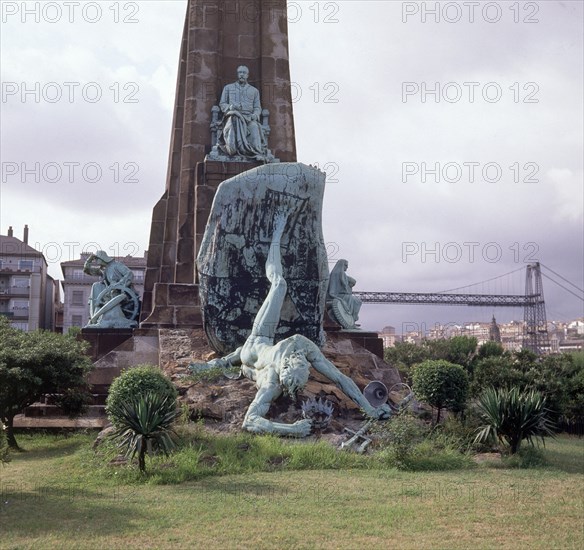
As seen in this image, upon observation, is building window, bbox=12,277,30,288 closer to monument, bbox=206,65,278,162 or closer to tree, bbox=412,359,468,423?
monument, bbox=206,65,278,162

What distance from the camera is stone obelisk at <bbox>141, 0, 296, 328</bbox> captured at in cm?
2189

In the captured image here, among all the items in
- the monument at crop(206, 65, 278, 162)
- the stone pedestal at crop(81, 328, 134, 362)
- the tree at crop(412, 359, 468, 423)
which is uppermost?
the monument at crop(206, 65, 278, 162)

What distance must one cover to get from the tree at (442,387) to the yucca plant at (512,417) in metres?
2.41

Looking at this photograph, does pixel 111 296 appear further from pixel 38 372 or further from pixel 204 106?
pixel 204 106

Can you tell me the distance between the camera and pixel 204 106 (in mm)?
22688

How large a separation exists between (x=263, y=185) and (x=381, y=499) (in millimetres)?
8022

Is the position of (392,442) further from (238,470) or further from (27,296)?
(27,296)

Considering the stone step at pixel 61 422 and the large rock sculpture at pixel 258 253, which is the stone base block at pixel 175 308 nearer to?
the large rock sculpture at pixel 258 253

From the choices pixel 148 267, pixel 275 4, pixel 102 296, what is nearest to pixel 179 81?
pixel 275 4

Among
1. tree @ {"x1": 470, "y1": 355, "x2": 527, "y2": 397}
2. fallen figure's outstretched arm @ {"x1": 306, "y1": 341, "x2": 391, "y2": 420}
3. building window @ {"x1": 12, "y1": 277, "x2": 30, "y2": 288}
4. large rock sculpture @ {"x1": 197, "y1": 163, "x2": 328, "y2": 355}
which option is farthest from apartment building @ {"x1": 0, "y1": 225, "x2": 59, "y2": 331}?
fallen figure's outstretched arm @ {"x1": 306, "y1": 341, "x2": 391, "y2": 420}

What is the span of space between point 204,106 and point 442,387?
10.1m

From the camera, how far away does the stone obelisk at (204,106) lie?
71.8ft

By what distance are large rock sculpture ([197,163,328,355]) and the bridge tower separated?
237ft

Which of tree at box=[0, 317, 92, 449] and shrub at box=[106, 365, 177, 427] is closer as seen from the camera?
shrub at box=[106, 365, 177, 427]
